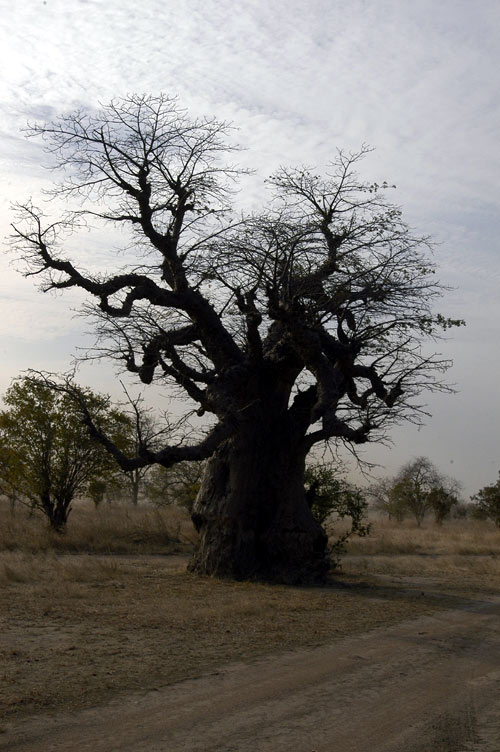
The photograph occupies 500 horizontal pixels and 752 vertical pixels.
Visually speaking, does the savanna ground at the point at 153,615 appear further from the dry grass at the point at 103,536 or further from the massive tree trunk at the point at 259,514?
the massive tree trunk at the point at 259,514

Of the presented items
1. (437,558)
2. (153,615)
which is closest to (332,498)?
(437,558)

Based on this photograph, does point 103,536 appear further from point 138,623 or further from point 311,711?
point 311,711

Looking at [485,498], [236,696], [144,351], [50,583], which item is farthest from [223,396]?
[485,498]

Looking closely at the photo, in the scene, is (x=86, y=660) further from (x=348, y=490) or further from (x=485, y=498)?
(x=485, y=498)

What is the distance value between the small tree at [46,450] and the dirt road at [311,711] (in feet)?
47.3

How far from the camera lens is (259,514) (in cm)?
1273

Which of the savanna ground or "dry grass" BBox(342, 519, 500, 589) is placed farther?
"dry grass" BBox(342, 519, 500, 589)

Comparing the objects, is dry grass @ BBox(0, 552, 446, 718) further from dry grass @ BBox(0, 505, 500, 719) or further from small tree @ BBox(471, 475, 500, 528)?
small tree @ BBox(471, 475, 500, 528)

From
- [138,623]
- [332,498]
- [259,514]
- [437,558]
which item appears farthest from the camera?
[437,558]

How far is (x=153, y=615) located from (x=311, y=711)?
12.5ft

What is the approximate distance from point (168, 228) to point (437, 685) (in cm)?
883

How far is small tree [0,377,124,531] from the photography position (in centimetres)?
2028

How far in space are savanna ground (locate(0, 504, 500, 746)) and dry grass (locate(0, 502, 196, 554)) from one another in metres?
0.16

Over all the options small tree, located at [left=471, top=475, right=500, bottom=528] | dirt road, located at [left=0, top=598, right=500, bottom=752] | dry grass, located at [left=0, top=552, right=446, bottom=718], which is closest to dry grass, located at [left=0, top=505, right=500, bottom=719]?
dry grass, located at [left=0, top=552, right=446, bottom=718]
